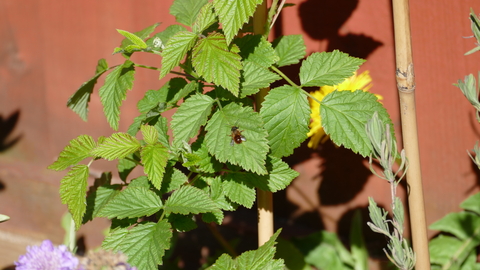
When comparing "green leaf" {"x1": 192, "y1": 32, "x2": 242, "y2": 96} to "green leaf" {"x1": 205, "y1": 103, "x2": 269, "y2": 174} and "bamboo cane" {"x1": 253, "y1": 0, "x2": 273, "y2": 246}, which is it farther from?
"bamboo cane" {"x1": 253, "y1": 0, "x2": 273, "y2": 246}

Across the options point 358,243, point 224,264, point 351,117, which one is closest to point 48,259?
point 224,264

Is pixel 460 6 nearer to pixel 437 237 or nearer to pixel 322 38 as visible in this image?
pixel 322 38

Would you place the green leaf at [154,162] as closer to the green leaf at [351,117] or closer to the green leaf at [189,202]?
the green leaf at [189,202]

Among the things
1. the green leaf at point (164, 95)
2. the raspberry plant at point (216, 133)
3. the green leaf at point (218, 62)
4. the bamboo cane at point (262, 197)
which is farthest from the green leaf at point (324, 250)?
the green leaf at point (218, 62)

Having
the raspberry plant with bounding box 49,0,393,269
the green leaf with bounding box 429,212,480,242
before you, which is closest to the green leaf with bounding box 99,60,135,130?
the raspberry plant with bounding box 49,0,393,269

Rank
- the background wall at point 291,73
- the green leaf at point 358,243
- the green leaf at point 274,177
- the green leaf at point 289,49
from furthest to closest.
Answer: the green leaf at point 358,243, the background wall at point 291,73, the green leaf at point 289,49, the green leaf at point 274,177

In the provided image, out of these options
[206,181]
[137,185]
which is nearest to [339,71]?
[206,181]

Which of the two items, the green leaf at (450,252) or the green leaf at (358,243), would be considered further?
the green leaf at (358,243)
